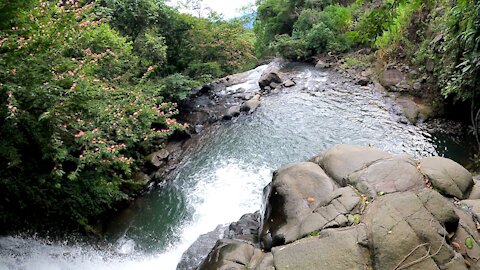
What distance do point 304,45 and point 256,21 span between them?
1015 cm

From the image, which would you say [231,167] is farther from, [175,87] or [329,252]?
[329,252]

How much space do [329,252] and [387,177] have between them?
1.62m

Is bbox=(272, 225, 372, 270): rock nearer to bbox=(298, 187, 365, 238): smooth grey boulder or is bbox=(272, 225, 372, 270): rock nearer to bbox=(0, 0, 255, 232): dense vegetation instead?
bbox=(298, 187, 365, 238): smooth grey boulder

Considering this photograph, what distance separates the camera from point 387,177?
4.93 m

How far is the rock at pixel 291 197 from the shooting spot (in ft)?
16.3

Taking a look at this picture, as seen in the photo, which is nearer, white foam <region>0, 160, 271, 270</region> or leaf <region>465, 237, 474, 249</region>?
leaf <region>465, 237, 474, 249</region>

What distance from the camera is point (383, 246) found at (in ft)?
12.8

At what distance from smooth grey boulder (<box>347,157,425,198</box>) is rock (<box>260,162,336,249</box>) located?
1.55ft

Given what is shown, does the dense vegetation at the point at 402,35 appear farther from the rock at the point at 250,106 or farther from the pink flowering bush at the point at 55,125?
the pink flowering bush at the point at 55,125

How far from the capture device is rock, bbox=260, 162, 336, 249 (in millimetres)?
4963

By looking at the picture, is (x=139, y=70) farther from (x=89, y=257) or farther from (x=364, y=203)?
(x=364, y=203)

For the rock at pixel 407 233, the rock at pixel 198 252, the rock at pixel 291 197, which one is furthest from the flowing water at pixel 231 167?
the rock at pixel 407 233

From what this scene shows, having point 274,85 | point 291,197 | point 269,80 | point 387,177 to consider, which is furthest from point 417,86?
point 291,197

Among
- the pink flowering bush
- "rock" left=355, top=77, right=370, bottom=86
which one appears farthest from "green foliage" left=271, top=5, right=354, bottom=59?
the pink flowering bush
